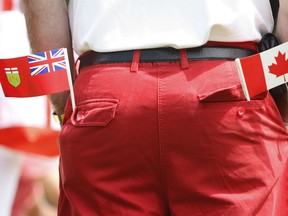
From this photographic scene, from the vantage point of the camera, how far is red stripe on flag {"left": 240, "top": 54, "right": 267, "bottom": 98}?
1517mm

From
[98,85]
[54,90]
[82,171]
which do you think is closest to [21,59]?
[54,90]

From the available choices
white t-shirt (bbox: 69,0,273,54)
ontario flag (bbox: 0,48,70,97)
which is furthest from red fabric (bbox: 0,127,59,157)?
white t-shirt (bbox: 69,0,273,54)

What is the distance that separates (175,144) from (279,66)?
0.30m

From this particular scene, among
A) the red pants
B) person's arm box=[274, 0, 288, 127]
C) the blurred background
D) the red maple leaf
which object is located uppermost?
person's arm box=[274, 0, 288, 127]

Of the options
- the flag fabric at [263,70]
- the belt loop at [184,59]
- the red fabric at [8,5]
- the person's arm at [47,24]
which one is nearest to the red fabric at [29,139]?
the red fabric at [8,5]

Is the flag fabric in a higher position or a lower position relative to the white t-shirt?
lower

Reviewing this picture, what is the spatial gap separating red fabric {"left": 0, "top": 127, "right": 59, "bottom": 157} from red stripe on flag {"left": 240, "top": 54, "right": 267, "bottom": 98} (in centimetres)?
127

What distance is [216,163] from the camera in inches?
60.5

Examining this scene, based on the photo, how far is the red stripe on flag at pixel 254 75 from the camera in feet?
4.98

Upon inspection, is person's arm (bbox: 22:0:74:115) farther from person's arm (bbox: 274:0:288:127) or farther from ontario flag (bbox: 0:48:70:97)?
person's arm (bbox: 274:0:288:127)

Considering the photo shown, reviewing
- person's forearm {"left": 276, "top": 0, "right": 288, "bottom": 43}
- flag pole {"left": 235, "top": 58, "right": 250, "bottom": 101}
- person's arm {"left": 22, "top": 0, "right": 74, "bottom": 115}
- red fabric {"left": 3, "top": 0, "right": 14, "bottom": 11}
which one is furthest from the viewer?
red fabric {"left": 3, "top": 0, "right": 14, "bottom": 11}

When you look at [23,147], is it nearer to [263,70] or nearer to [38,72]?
[38,72]

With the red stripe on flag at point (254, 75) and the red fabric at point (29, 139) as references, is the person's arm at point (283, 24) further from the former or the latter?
the red fabric at point (29, 139)

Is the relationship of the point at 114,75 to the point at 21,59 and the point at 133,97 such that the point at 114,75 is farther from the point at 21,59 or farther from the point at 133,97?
the point at 21,59
